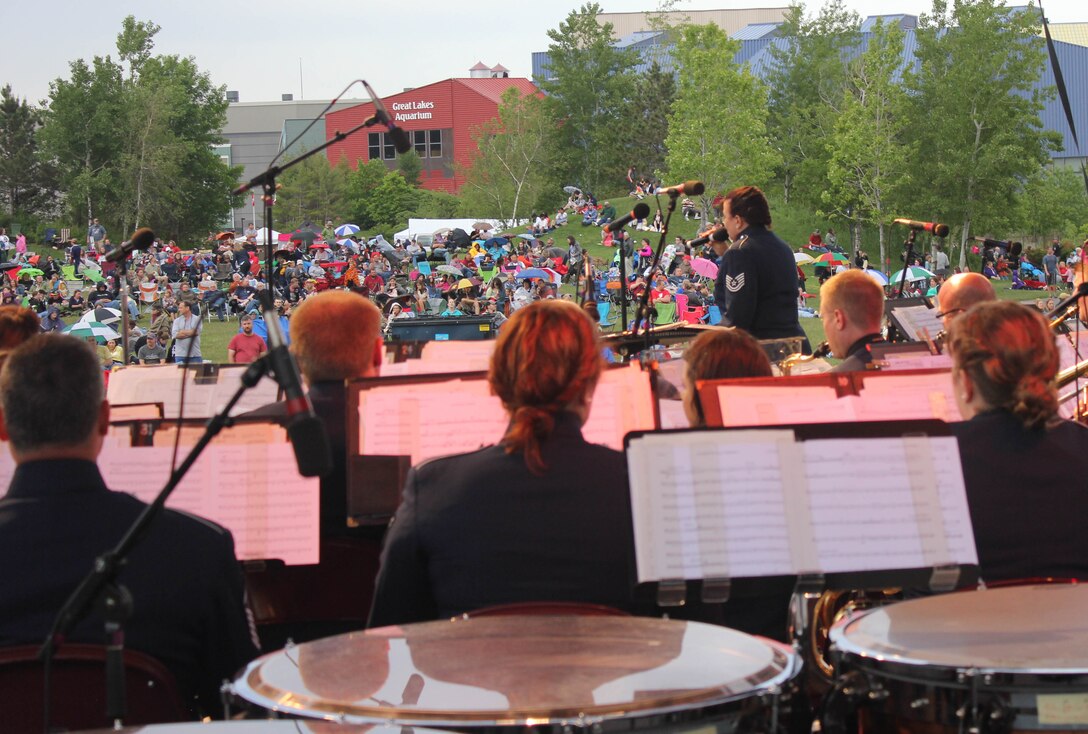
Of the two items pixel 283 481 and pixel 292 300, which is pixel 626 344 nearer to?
pixel 283 481

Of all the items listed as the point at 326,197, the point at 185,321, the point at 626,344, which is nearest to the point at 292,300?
the point at 185,321

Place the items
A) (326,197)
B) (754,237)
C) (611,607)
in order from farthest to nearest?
(326,197) < (754,237) < (611,607)

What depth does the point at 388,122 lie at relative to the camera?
8219 millimetres

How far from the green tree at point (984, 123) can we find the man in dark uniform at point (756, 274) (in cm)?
4267

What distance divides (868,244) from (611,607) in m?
56.7

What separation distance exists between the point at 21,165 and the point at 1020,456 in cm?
6791

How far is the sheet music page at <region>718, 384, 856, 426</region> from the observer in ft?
13.2

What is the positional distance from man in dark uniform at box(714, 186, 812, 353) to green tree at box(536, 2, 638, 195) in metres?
67.2

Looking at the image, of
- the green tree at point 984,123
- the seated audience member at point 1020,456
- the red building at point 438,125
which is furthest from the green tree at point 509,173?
the seated audience member at point 1020,456

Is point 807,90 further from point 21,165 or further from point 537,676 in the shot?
point 537,676

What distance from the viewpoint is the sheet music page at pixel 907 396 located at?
13.9 ft

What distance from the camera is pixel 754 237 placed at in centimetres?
816

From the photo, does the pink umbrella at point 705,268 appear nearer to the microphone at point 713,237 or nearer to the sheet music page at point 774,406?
the microphone at point 713,237

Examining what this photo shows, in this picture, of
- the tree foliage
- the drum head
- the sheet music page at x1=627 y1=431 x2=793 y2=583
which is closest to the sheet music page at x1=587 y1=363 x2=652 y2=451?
the sheet music page at x1=627 y1=431 x2=793 y2=583
